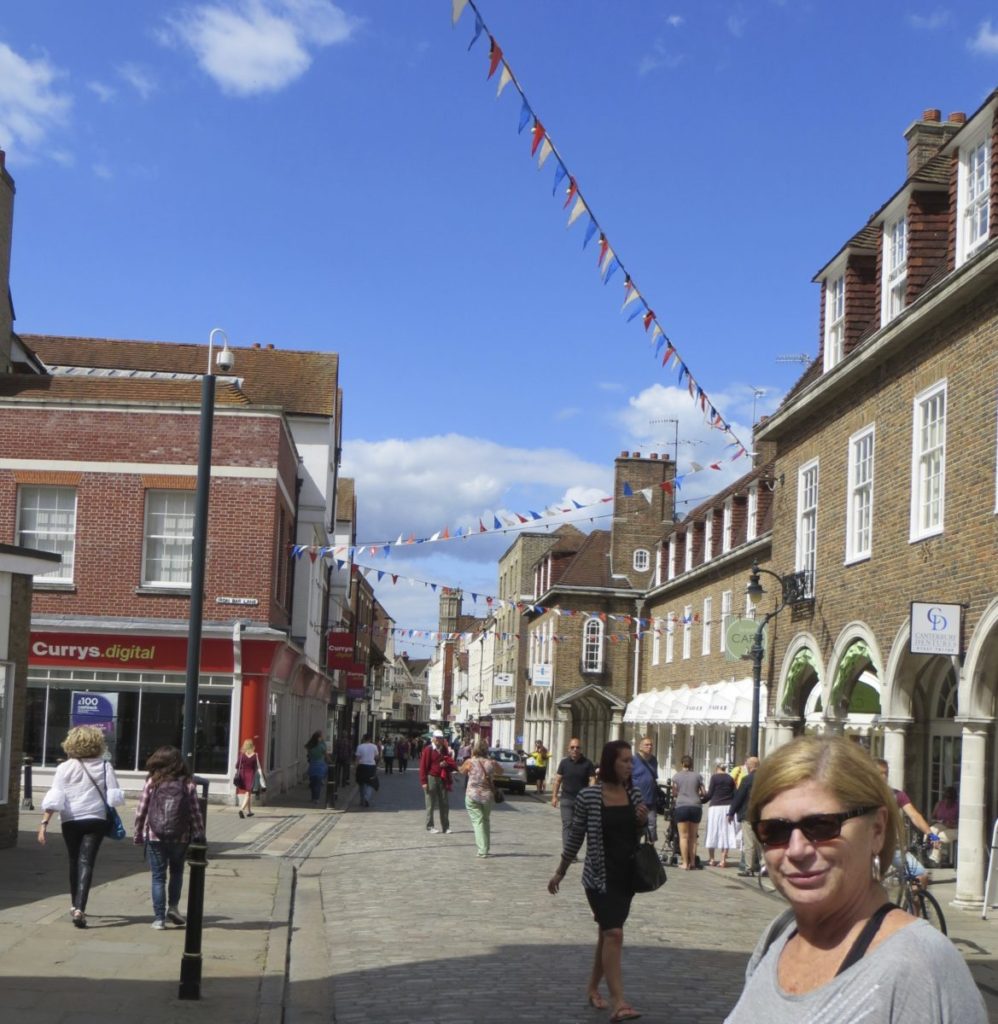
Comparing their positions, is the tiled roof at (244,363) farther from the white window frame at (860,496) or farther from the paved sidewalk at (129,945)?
the paved sidewalk at (129,945)

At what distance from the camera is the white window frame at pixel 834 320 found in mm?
23375

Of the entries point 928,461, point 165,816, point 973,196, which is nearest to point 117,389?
point 928,461

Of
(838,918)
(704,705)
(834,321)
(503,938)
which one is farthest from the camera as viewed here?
(704,705)

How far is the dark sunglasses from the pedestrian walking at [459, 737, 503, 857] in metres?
17.7

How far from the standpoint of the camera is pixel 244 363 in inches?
1649

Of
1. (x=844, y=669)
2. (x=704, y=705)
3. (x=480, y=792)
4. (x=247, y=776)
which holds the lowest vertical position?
(x=247, y=776)

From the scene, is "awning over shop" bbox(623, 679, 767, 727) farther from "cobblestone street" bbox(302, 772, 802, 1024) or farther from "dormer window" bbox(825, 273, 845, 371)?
"cobblestone street" bbox(302, 772, 802, 1024)

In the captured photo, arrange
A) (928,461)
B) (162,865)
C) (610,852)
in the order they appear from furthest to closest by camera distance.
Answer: (928,461)
(162,865)
(610,852)

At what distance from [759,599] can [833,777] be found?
20.8 meters

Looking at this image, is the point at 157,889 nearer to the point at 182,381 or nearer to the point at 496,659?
the point at 182,381

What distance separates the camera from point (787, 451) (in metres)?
26.3

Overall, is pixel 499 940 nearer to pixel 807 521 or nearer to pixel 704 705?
pixel 807 521

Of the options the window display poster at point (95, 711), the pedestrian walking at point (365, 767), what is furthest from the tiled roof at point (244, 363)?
the window display poster at point (95, 711)

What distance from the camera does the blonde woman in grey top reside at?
2.53 metres
